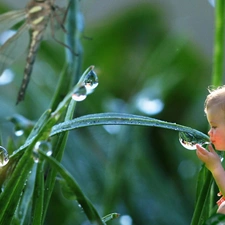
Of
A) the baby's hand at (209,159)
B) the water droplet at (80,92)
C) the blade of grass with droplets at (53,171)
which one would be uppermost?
the water droplet at (80,92)

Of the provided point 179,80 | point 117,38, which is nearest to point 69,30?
point 179,80

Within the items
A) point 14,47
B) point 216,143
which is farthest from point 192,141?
point 14,47

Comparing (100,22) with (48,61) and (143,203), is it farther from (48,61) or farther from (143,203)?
(143,203)

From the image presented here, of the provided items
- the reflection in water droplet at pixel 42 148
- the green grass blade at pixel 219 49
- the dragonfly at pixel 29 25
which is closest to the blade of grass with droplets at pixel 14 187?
the reflection in water droplet at pixel 42 148

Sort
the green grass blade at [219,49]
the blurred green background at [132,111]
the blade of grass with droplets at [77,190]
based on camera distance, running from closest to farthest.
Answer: the blade of grass with droplets at [77,190], the green grass blade at [219,49], the blurred green background at [132,111]

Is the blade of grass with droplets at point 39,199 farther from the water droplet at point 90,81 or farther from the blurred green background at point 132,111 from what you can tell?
the blurred green background at point 132,111

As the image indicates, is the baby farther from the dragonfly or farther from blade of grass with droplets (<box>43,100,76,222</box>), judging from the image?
the dragonfly
